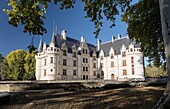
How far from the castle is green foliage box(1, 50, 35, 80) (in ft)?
22.5

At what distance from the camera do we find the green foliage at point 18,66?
51.6 metres

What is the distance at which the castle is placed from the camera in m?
42.5

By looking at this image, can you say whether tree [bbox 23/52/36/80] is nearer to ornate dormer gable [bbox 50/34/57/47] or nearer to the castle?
the castle

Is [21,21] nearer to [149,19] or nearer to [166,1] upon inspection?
[166,1]

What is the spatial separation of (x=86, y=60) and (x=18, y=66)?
68.5 feet

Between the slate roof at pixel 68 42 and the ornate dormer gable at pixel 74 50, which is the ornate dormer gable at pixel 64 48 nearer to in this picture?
the slate roof at pixel 68 42

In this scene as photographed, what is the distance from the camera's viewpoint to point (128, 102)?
532cm

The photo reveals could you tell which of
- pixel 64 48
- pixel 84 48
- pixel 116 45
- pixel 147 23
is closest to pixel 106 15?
pixel 147 23

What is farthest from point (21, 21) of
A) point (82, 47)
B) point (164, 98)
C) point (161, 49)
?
point (82, 47)

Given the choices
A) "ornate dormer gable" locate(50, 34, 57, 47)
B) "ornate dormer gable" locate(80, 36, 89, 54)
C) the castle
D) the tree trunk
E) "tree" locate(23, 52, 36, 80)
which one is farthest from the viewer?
"tree" locate(23, 52, 36, 80)

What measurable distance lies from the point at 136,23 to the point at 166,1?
9420 millimetres

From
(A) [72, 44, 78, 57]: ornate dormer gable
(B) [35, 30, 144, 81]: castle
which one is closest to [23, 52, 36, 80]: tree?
(B) [35, 30, 144, 81]: castle

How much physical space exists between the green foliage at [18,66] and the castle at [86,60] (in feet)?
22.5

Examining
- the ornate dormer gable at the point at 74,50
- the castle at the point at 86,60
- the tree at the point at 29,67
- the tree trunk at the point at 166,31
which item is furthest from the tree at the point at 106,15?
the tree at the point at 29,67
